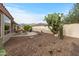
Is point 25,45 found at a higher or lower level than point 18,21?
lower

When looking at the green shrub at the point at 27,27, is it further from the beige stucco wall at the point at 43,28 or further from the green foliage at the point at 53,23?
the green foliage at the point at 53,23

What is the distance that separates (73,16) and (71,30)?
0.59 feet

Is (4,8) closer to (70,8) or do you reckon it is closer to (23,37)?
(23,37)

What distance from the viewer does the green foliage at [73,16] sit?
153 inches

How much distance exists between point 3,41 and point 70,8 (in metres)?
0.90

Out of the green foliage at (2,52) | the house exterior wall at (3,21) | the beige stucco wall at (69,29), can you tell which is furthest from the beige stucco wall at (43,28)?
the green foliage at (2,52)

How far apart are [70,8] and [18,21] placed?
651mm

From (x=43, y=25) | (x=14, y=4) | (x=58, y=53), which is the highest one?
(x=14, y=4)

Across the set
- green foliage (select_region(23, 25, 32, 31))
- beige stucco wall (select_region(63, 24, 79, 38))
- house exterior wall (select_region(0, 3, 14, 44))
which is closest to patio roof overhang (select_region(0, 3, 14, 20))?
house exterior wall (select_region(0, 3, 14, 44))

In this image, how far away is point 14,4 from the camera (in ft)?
12.7

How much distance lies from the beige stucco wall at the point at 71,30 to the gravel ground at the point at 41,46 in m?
0.06

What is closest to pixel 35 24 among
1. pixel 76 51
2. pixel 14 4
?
pixel 14 4

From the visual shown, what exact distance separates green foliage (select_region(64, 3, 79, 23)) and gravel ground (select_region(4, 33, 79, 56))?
220mm

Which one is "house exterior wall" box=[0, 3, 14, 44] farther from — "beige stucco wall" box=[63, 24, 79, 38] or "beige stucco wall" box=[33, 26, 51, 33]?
"beige stucco wall" box=[63, 24, 79, 38]
